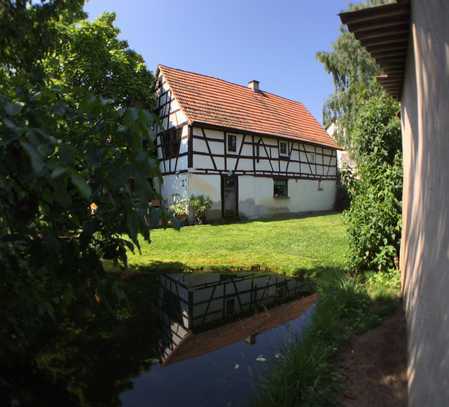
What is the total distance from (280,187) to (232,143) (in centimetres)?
414

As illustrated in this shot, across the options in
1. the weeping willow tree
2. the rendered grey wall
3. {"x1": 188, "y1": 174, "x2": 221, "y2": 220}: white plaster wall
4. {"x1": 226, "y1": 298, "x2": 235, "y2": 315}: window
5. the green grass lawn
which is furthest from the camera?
the weeping willow tree

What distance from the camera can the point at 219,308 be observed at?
5.24 m

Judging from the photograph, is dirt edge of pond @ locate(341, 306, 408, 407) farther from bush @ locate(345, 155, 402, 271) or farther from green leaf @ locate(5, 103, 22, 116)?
green leaf @ locate(5, 103, 22, 116)

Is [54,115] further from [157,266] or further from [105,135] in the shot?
[157,266]

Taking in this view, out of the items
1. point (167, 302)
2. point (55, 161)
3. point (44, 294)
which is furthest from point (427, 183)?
point (167, 302)

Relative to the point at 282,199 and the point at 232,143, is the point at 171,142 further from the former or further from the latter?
the point at 282,199

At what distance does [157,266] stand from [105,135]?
634 centimetres

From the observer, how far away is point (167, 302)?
548cm

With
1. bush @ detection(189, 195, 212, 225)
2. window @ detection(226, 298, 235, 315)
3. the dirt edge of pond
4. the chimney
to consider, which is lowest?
window @ detection(226, 298, 235, 315)

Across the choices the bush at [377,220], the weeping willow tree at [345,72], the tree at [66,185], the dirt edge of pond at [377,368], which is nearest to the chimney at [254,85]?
the weeping willow tree at [345,72]

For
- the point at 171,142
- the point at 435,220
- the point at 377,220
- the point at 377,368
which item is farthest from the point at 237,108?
the point at 435,220

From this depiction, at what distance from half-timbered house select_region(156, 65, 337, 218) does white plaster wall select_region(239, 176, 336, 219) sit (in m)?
0.05

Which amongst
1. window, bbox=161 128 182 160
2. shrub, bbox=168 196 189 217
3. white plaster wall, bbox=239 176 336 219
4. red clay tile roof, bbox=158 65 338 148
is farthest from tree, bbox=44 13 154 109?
white plaster wall, bbox=239 176 336 219

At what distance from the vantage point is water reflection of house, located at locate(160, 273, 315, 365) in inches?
167
